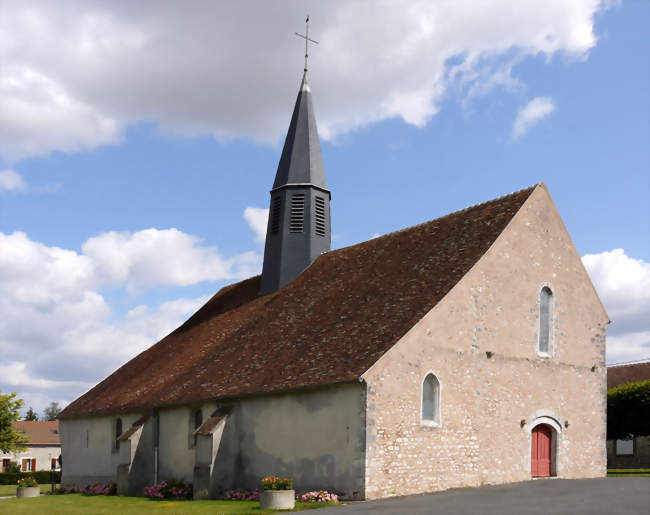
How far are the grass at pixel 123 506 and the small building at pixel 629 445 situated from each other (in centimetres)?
3145

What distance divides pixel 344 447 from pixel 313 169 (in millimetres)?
17122

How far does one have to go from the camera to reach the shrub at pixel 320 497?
69.5 ft

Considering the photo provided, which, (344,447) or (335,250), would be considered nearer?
(344,447)

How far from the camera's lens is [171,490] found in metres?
27.3

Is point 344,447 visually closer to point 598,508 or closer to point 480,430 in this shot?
point 480,430

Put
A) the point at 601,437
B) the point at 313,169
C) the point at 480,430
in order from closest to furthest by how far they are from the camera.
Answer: the point at 480,430, the point at 601,437, the point at 313,169

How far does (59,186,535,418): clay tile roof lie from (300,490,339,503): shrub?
9.57ft

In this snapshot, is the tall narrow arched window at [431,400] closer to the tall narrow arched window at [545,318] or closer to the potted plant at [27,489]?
the tall narrow arched window at [545,318]

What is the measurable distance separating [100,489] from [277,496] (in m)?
14.4

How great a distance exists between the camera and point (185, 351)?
33.4 metres

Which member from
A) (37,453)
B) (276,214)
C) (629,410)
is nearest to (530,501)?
(276,214)

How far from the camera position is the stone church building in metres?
21.9

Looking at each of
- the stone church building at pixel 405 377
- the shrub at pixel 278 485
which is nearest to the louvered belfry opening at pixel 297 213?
the stone church building at pixel 405 377

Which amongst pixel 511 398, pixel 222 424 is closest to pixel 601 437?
pixel 511 398
